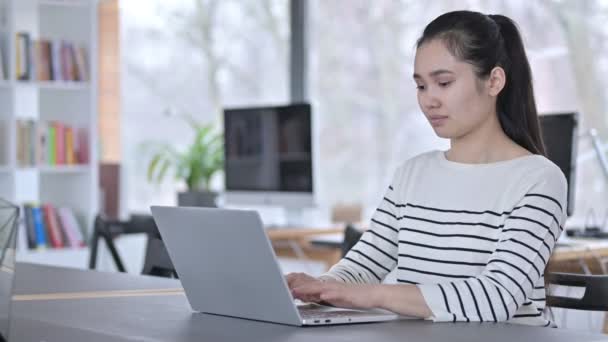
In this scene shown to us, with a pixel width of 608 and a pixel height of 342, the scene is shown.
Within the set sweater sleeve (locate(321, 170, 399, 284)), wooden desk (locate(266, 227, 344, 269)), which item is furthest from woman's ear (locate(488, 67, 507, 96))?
wooden desk (locate(266, 227, 344, 269))

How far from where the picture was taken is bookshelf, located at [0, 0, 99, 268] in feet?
16.5

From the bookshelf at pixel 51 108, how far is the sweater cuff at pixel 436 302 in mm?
3693

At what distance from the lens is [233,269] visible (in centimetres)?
155

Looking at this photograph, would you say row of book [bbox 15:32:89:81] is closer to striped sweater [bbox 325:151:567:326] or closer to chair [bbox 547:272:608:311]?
striped sweater [bbox 325:151:567:326]

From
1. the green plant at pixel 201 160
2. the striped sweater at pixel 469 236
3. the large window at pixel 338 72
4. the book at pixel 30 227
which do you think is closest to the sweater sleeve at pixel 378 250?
the striped sweater at pixel 469 236

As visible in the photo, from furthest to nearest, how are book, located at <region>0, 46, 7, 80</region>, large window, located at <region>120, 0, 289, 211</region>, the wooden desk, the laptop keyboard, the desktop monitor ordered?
large window, located at <region>120, 0, 289, 211</region>
book, located at <region>0, 46, 7, 80</region>
the desktop monitor
the wooden desk
the laptop keyboard

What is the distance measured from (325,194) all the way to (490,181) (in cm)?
408

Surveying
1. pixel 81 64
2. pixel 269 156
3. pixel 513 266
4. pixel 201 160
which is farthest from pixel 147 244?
pixel 201 160

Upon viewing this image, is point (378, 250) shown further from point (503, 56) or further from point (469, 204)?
point (503, 56)

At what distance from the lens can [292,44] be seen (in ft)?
19.3

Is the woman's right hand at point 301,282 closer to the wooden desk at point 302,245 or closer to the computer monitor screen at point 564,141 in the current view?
the computer monitor screen at point 564,141

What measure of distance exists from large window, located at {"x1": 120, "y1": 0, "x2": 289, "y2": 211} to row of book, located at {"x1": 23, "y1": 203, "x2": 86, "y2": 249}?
2.73 feet

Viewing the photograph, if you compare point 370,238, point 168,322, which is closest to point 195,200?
point 370,238

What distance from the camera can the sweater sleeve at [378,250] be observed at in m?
Result: 1.93
